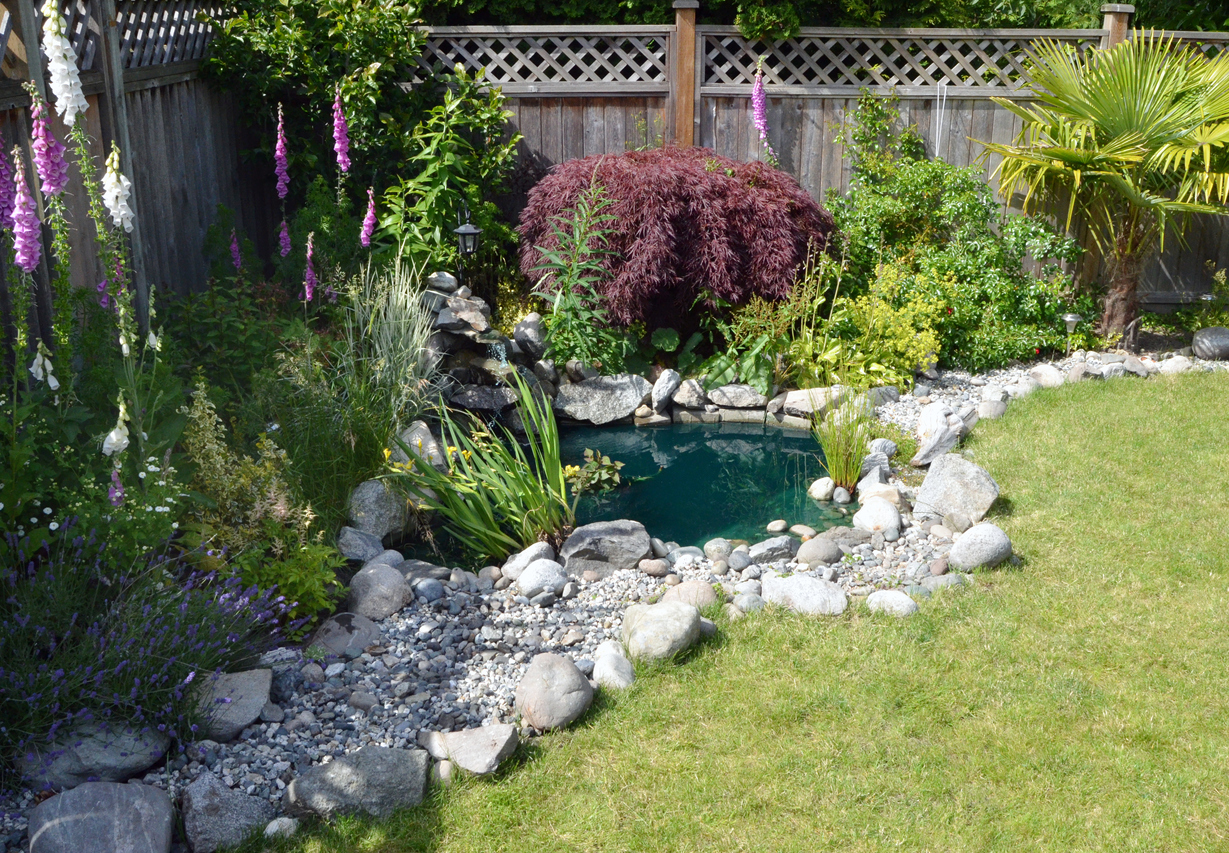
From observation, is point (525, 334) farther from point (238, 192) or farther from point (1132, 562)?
point (1132, 562)

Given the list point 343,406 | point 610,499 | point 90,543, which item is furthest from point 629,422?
point 90,543

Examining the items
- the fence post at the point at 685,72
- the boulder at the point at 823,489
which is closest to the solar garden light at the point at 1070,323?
the boulder at the point at 823,489

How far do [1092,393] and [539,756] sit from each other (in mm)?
4843

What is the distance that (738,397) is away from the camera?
6848 mm

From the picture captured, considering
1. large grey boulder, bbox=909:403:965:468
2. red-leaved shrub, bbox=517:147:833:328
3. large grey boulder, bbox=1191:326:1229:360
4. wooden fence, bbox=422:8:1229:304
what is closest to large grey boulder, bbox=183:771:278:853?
large grey boulder, bbox=909:403:965:468

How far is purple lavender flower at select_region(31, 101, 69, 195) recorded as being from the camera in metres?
3.11

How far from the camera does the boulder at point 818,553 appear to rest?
4543 millimetres

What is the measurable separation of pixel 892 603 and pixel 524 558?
1579 millimetres

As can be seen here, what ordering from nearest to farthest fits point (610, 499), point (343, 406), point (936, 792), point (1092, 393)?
point (936, 792) → point (343, 406) → point (610, 499) → point (1092, 393)

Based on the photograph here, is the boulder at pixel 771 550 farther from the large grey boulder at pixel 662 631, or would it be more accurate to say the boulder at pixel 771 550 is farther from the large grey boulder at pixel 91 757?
the large grey boulder at pixel 91 757

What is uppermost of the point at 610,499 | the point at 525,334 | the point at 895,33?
the point at 895,33

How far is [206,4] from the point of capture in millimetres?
6840

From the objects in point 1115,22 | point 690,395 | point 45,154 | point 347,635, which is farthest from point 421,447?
point 1115,22

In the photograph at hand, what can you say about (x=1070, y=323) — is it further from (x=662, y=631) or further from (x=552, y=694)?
(x=552, y=694)
